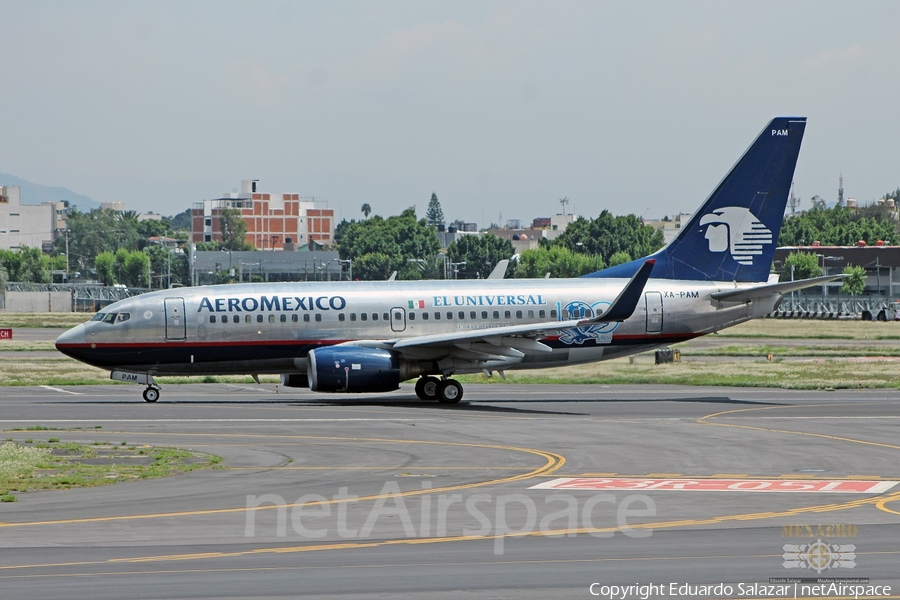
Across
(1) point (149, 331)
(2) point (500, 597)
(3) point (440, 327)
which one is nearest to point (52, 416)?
(1) point (149, 331)

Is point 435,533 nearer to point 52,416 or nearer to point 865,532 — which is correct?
point 865,532

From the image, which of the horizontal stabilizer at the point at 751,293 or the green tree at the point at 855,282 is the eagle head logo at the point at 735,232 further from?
the green tree at the point at 855,282

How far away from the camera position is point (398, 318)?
4181cm

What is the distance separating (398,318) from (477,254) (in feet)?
492

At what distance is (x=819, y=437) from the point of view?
101ft

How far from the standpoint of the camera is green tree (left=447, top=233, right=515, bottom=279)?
7520 inches

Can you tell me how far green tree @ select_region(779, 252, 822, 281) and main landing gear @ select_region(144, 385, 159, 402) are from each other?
13190 centimetres

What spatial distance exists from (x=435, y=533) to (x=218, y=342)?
24603mm

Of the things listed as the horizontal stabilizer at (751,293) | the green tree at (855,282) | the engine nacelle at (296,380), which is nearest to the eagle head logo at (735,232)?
the horizontal stabilizer at (751,293)

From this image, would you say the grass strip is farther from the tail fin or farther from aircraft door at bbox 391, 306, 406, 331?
the tail fin

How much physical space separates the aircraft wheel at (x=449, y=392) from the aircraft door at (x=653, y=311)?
7.67m

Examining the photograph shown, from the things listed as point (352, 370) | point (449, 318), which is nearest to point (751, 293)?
point (449, 318)

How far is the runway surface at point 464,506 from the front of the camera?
14.5 m

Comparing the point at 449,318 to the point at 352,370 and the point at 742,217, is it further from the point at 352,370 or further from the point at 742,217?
the point at 742,217
